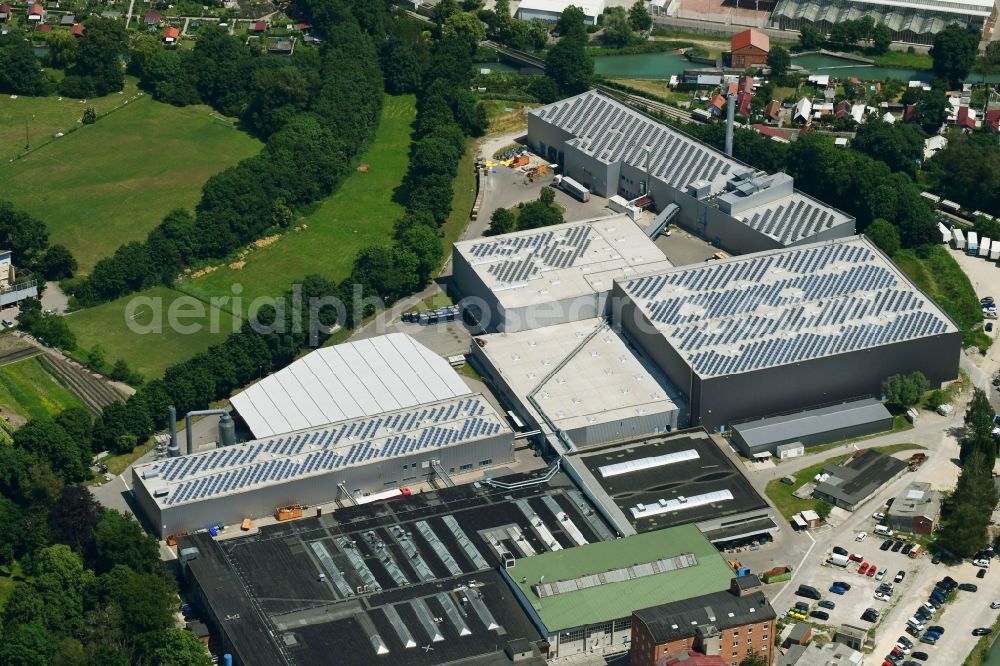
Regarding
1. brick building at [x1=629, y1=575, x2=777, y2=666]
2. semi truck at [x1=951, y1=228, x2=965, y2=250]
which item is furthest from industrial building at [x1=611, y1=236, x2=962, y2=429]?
brick building at [x1=629, y1=575, x2=777, y2=666]

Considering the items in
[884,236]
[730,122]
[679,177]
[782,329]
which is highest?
[730,122]

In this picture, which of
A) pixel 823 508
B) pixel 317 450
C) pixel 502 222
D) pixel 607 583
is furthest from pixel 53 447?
pixel 823 508

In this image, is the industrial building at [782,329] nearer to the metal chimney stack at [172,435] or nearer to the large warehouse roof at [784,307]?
the large warehouse roof at [784,307]

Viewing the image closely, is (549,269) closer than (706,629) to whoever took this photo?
No

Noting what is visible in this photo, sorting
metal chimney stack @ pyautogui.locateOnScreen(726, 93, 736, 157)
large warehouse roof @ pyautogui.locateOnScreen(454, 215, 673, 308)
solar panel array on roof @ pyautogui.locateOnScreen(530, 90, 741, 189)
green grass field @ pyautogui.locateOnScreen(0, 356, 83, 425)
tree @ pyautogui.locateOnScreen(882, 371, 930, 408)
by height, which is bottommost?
green grass field @ pyautogui.locateOnScreen(0, 356, 83, 425)

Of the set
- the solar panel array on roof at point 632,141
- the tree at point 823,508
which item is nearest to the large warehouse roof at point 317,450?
the tree at point 823,508

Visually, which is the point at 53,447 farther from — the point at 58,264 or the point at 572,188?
the point at 572,188

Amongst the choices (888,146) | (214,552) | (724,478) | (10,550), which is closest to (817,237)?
(888,146)

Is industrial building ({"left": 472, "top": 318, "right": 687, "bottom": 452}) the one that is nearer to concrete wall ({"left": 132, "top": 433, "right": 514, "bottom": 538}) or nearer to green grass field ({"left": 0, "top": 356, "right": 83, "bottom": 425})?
concrete wall ({"left": 132, "top": 433, "right": 514, "bottom": 538})
